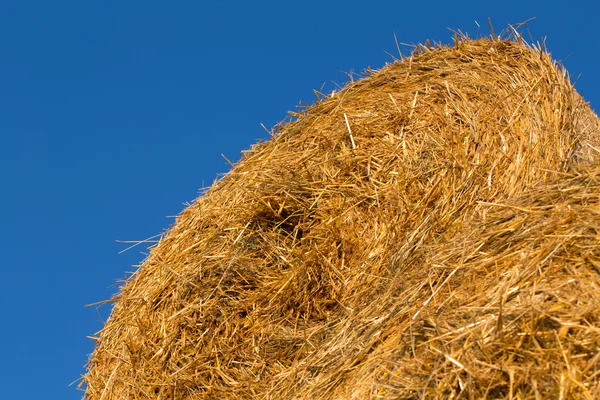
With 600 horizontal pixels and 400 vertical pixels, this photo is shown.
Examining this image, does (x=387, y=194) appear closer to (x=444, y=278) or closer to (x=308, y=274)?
(x=308, y=274)

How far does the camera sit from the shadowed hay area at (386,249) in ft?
10.4

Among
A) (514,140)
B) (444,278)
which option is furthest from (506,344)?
(514,140)

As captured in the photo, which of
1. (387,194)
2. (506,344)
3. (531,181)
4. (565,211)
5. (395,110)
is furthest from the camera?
(395,110)

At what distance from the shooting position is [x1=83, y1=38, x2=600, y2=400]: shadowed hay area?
3176 mm

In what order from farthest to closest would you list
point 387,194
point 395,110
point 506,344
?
point 395,110
point 387,194
point 506,344

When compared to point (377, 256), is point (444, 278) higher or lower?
lower

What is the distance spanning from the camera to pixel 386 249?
4.37 meters

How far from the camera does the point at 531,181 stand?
14.0 ft

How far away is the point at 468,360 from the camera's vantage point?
9.68ft

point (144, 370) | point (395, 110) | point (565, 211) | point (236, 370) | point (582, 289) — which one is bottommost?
point (582, 289)

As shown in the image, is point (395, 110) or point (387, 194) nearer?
point (387, 194)

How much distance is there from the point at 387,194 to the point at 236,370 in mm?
1117

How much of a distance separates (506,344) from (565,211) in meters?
0.69

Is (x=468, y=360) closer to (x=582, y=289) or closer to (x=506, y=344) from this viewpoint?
(x=506, y=344)
